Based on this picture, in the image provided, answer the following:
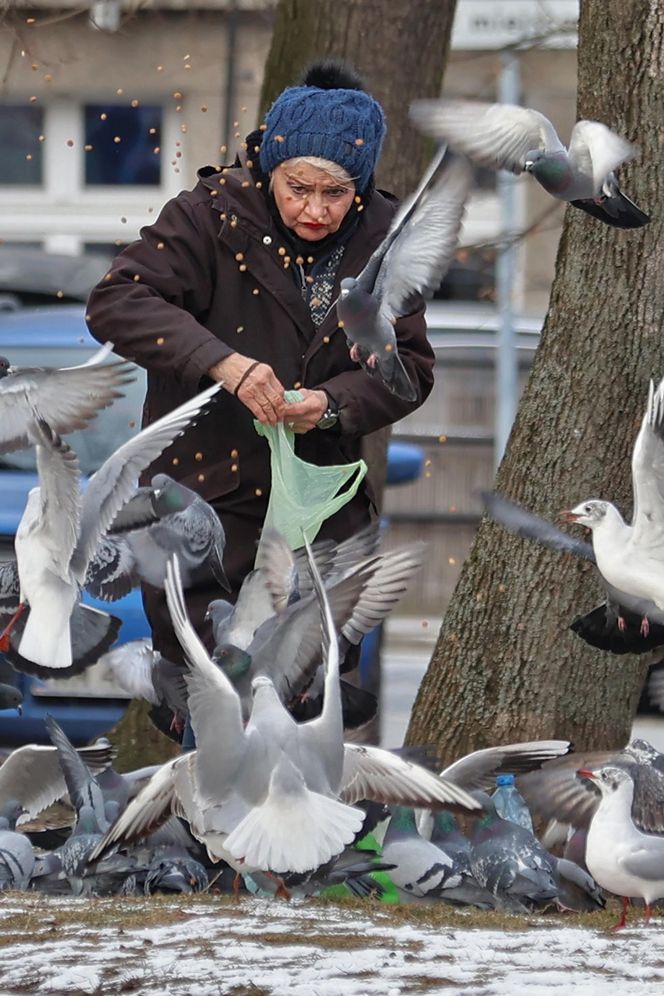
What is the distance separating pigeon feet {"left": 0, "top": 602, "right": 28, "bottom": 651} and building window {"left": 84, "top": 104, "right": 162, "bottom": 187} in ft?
45.5

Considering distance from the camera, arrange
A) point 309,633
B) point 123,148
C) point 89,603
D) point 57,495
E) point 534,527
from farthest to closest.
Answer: point 123,148 < point 89,603 < point 534,527 < point 57,495 < point 309,633

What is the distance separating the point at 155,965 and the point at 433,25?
4.76 meters

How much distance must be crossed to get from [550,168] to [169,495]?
1264 mm

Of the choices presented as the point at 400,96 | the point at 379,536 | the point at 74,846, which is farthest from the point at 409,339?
the point at 400,96

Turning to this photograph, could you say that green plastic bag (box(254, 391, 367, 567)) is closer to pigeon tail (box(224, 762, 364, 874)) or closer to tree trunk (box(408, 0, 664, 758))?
pigeon tail (box(224, 762, 364, 874))

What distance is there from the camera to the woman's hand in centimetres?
521

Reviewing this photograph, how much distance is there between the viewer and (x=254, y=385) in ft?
17.1

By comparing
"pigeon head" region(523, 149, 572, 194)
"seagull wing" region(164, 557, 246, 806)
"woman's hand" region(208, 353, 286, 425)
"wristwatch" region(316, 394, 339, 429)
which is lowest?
"seagull wing" region(164, 557, 246, 806)

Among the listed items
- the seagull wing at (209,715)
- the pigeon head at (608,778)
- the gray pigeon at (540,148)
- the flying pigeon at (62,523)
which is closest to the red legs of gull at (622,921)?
the pigeon head at (608,778)

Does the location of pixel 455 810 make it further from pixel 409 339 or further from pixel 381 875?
pixel 409 339

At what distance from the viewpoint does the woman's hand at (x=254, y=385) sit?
17.1 ft

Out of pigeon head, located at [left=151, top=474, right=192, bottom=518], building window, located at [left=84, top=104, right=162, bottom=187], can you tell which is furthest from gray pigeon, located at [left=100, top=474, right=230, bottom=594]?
building window, located at [left=84, top=104, right=162, bottom=187]

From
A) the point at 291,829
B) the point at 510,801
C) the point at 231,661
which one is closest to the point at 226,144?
the point at 510,801

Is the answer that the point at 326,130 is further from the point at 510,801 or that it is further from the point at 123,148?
the point at 123,148
